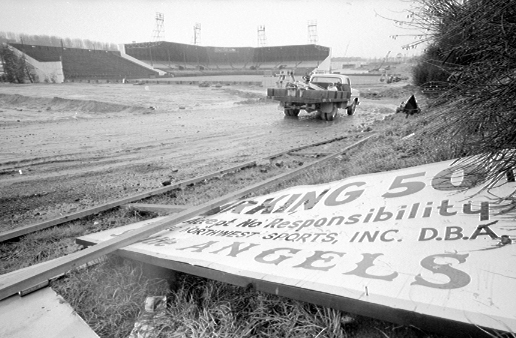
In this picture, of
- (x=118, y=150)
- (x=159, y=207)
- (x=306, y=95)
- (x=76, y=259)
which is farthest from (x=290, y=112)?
(x=76, y=259)

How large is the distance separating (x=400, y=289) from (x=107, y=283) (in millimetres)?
2109

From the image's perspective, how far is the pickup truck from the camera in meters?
13.9

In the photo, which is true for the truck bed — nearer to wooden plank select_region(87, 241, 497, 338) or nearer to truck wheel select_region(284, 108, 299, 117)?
truck wheel select_region(284, 108, 299, 117)

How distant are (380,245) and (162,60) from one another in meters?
72.7

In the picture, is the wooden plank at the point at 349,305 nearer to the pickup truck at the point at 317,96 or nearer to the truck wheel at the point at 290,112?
the pickup truck at the point at 317,96

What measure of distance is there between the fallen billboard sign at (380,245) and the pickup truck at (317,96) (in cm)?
1095

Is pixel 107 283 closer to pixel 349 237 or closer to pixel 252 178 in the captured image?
pixel 349 237

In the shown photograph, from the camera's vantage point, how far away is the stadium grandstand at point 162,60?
48.7m

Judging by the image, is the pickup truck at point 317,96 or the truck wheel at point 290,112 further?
the truck wheel at point 290,112

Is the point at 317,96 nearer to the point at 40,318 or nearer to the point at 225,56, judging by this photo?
the point at 40,318

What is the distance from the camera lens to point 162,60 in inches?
2675

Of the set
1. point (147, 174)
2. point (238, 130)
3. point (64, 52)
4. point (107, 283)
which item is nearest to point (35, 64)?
point (64, 52)

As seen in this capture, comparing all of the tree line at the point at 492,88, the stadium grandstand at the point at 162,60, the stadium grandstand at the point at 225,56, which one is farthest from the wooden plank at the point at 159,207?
the stadium grandstand at the point at 225,56

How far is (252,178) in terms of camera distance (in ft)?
19.5
